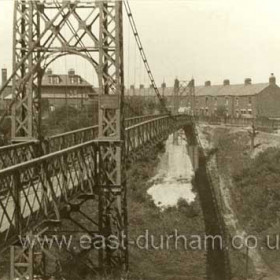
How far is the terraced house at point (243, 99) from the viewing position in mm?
60500

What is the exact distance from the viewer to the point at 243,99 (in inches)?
2485

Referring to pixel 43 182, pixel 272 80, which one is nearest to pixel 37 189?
pixel 43 182

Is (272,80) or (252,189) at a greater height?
(272,80)

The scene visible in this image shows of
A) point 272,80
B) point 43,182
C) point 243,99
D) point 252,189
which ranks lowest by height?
point 252,189

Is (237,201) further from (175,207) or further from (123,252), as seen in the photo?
(123,252)

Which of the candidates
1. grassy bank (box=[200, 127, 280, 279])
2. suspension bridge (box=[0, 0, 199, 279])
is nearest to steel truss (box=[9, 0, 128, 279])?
suspension bridge (box=[0, 0, 199, 279])

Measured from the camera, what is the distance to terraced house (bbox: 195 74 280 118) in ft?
198

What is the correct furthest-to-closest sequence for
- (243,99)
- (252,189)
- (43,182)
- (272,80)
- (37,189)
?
(243,99)
(272,80)
(252,189)
(37,189)
(43,182)

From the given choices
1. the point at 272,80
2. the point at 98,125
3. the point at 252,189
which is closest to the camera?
the point at 98,125

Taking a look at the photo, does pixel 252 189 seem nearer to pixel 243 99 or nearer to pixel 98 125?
pixel 98 125

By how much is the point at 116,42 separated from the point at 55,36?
5.01 ft

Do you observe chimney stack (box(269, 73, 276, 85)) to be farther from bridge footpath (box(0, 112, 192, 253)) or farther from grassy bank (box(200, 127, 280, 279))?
bridge footpath (box(0, 112, 192, 253))

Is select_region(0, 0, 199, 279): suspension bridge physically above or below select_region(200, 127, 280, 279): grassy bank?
above

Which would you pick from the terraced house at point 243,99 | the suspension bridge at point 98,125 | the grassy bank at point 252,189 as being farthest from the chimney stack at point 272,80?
the suspension bridge at point 98,125
